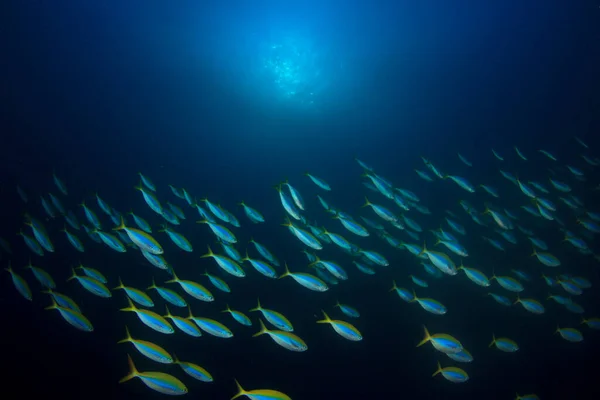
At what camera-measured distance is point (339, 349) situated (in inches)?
381

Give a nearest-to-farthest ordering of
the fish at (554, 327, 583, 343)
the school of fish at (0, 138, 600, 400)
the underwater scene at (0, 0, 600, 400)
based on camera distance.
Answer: the school of fish at (0, 138, 600, 400)
the fish at (554, 327, 583, 343)
the underwater scene at (0, 0, 600, 400)

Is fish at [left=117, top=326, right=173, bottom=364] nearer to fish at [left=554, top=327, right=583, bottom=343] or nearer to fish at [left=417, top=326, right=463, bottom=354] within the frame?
fish at [left=417, top=326, right=463, bottom=354]

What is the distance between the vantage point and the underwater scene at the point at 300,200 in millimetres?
7207

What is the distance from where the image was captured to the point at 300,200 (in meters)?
5.16

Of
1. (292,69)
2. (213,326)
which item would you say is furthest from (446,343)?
(292,69)

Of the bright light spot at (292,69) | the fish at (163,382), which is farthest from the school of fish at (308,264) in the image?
the bright light spot at (292,69)

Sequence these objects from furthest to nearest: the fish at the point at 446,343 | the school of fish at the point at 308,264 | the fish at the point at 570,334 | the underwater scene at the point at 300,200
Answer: the underwater scene at the point at 300,200 < the fish at the point at 570,334 < the fish at the point at 446,343 < the school of fish at the point at 308,264

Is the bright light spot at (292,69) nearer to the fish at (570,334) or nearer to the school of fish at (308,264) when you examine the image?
the school of fish at (308,264)

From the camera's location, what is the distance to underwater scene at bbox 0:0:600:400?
7.21 metres

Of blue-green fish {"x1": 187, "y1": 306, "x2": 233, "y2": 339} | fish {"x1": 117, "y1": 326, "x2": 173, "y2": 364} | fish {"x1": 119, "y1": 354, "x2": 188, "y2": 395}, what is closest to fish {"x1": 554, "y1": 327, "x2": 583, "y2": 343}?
blue-green fish {"x1": 187, "y1": 306, "x2": 233, "y2": 339}

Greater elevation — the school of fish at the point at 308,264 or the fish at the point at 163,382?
the school of fish at the point at 308,264

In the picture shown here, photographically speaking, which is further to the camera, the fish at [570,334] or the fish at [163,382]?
the fish at [570,334]

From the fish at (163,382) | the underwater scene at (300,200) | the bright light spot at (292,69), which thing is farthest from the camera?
the bright light spot at (292,69)

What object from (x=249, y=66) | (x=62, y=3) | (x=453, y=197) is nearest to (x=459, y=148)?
(x=453, y=197)
